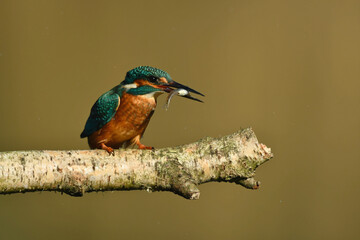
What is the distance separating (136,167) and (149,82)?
0.23 meters

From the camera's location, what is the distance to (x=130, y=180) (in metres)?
1.04

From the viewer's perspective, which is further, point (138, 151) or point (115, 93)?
point (115, 93)

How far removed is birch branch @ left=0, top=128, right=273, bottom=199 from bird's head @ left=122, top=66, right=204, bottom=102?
0.15 metres

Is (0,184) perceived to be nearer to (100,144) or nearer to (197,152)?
(100,144)

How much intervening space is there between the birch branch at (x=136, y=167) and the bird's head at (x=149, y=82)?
147mm

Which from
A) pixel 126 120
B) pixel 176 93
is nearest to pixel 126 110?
pixel 126 120

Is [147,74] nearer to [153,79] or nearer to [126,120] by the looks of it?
[153,79]

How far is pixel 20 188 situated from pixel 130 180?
9.4 inches

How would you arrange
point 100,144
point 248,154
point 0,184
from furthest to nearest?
point 100,144, point 248,154, point 0,184

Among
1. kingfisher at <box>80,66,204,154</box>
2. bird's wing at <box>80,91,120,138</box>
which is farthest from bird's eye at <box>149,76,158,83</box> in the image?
bird's wing at <box>80,91,120,138</box>

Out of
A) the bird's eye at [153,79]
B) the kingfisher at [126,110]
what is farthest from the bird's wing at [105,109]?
the bird's eye at [153,79]

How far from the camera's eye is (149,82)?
1.14 m

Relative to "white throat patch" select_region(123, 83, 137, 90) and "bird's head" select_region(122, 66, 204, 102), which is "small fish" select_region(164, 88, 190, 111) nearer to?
"bird's head" select_region(122, 66, 204, 102)

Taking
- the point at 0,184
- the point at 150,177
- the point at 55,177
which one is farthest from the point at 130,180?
the point at 0,184
